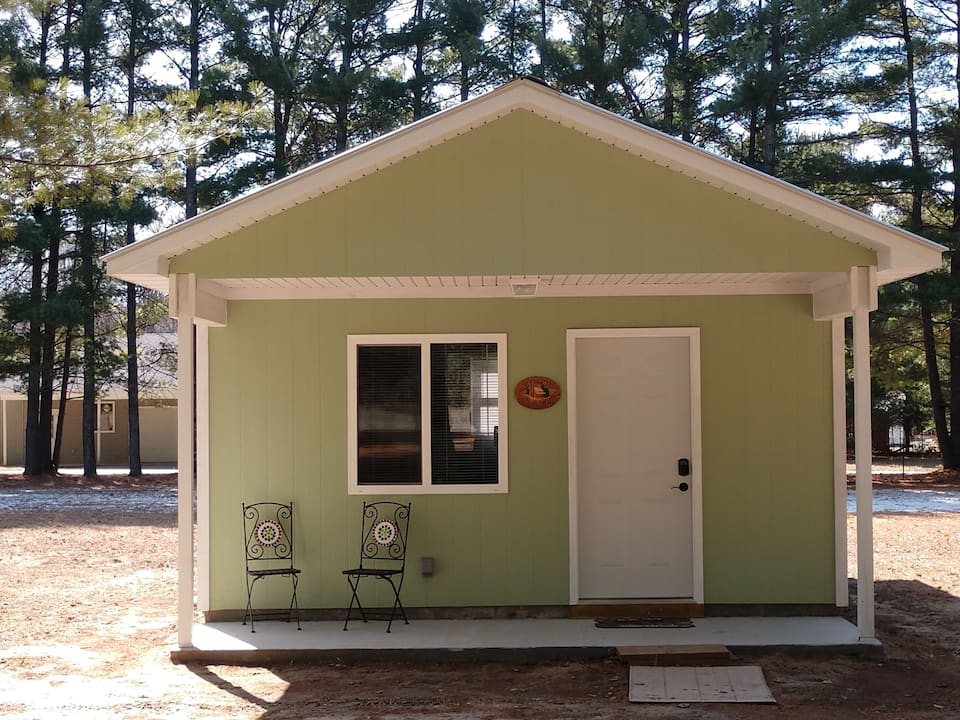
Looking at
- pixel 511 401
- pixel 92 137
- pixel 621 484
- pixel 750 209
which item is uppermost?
pixel 92 137

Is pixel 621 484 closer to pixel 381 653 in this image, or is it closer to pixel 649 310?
pixel 649 310

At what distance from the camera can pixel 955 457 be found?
71.7 ft

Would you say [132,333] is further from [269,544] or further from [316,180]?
→ [316,180]

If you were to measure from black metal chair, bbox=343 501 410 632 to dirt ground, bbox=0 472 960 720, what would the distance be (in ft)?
3.43

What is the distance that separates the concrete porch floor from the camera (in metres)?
6.93

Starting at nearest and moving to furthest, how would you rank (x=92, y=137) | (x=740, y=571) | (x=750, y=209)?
(x=750, y=209) < (x=92, y=137) < (x=740, y=571)

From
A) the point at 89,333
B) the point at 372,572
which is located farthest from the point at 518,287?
the point at 89,333

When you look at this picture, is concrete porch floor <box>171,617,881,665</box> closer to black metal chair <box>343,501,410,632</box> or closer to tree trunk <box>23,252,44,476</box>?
black metal chair <box>343,501,410,632</box>

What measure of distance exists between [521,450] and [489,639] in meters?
1.45

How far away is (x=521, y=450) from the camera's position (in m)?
7.99

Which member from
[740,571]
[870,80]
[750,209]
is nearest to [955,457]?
[870,80]

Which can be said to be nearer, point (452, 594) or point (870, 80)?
point (452, 594)

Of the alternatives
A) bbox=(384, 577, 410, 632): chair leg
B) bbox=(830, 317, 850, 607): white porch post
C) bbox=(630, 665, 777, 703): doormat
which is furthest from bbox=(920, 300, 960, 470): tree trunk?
bbox=(630, 665, 777, 703): doormat

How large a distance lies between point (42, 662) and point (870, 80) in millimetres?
18586
